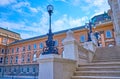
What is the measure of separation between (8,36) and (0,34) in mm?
4278

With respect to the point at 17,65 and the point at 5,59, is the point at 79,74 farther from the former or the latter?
the point at 5,59

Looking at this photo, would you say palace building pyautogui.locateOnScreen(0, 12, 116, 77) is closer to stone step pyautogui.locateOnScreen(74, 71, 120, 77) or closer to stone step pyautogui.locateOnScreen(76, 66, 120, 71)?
stone step pyautogui.locateOnScreen(76, 66, 120, 71)

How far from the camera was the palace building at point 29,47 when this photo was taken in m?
30.5

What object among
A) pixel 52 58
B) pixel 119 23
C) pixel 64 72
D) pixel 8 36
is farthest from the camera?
pixel 8 36

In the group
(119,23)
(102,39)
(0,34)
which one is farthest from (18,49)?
(119,23)

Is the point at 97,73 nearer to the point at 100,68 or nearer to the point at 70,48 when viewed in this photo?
the point at 100,68

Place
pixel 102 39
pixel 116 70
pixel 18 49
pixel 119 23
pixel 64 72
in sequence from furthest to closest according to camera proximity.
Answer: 1. pixel 18 49
2. pixel 102 39
3. pixel 119 23
4. pixel 116 70
5. pixel 64 72

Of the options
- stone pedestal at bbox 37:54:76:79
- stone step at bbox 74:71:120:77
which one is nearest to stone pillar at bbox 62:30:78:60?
stone step at bbox 74:71:120:77

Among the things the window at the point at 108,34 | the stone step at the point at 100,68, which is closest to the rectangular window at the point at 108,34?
the window at the point at 108,34

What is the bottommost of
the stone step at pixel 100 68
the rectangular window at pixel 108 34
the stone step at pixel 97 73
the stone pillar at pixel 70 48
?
the stone step at pixel 97 73

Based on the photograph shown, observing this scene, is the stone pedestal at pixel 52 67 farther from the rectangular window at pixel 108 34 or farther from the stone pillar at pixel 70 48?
the rectangular window at pixel 108 34

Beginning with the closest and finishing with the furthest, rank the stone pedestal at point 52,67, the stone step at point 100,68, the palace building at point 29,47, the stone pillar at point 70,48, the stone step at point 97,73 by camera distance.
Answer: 1. the stone pedestal at point 52,67
2. the stone step at point 97,73
3. the stone step at point 100,68
4. the stone pillar at point 70,48
5. the palace building at point 29,47

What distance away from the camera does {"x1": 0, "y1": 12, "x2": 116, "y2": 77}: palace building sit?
1203 inches

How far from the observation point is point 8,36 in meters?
52.2
